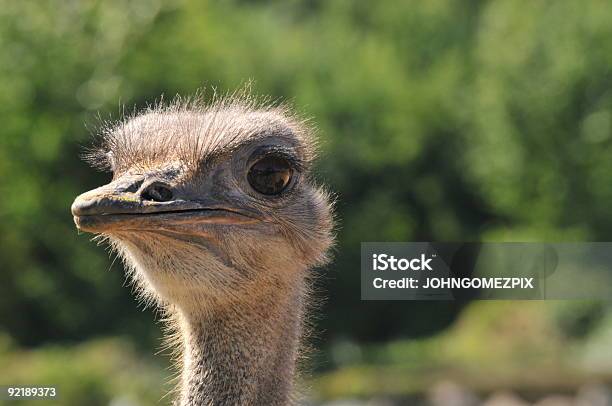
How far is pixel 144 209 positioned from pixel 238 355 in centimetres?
47

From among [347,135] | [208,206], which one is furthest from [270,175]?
[347,135]

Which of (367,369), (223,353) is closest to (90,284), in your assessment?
(367,369)

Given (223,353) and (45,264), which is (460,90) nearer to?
(45,264)

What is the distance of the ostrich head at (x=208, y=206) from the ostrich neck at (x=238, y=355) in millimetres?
38

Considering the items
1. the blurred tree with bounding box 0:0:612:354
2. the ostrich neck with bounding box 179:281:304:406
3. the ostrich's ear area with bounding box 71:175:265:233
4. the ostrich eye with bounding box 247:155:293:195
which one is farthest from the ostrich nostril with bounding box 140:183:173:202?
the blurred tree with bounding box 0:0:612:354

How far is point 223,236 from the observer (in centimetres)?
241

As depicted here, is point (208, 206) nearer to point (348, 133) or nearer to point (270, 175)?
point (270, 175)

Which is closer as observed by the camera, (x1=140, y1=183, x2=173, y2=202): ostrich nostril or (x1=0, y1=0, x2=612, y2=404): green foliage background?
(x1=140, y1=183, x2=173, y2=202): ostrich nostril

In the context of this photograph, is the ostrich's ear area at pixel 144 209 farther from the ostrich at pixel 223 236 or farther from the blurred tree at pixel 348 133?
the blurred tree at pixel 348 133

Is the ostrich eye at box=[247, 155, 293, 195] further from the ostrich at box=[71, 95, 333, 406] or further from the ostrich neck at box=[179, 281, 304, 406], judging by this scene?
the ostrich neck at box=[179, 281, 304, 406]

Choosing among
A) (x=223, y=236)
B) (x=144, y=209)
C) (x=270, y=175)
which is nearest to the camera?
(x=144, y=209)

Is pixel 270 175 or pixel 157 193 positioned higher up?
pixel 270 175

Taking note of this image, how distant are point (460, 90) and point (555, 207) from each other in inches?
154

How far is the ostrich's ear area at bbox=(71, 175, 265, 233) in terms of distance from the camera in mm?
2225
